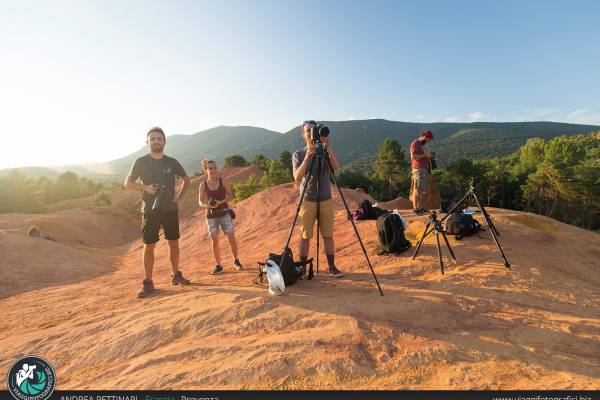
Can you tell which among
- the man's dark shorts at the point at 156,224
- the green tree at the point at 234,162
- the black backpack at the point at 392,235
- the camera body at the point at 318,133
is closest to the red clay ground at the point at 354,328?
the black backpack at the point at 392,235

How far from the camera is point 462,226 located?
5.75 m

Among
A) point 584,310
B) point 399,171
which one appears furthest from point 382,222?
point 399,171

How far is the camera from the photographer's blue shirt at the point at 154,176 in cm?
460

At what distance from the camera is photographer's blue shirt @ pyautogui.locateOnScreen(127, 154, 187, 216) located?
4.60 m

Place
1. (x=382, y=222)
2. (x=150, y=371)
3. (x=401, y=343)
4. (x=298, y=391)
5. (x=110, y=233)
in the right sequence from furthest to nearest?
(x=110, y=233), (x=382, y=222), (x=401, y=343), (x=150, y=371), (x=298, y=391)

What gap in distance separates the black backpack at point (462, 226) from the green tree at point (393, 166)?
126 feet

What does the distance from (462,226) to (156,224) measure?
568cm

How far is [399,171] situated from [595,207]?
883 inches

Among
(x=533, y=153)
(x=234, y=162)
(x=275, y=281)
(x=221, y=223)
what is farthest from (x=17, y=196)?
(x=533, y=153)

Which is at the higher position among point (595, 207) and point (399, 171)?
point (399, 171)

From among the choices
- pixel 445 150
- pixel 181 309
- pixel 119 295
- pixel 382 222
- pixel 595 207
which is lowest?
pixel 595 207

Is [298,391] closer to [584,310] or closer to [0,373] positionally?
[0,373]

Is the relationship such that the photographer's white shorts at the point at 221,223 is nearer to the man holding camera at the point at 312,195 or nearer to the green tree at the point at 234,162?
the man holding camera at the point at 312,195

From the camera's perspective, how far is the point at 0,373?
2.93 metres
